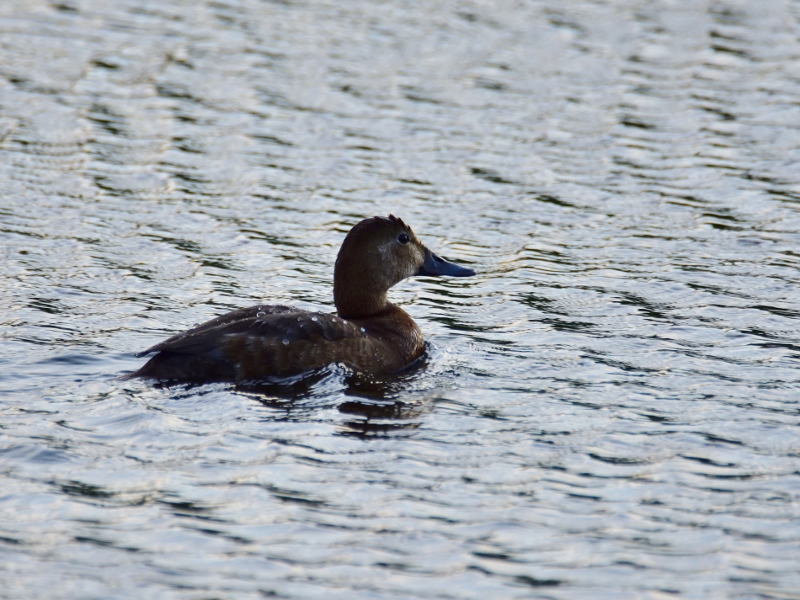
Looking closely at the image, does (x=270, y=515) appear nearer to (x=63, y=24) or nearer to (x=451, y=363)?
(x=451, y=363)

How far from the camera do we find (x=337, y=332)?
7.96 metres

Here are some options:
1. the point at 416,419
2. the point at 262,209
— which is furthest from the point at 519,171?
the point at 416,419

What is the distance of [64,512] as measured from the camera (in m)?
5.75

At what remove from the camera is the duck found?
7.53 meters

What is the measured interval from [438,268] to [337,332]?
1556mm

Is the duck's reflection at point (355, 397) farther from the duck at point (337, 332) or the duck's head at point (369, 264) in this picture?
the duck's head at point (369, 264)

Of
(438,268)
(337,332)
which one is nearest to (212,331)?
(337,332)

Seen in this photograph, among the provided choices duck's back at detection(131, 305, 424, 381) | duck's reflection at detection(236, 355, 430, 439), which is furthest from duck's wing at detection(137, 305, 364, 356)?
duck's reflection at detection(236, 355, 430, 439)

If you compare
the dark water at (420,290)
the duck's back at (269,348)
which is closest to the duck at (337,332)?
the duck's back at (269,348)

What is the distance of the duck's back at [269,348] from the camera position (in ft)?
24.6

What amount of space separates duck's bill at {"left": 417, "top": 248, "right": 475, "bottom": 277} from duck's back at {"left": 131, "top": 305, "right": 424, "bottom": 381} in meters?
1.03

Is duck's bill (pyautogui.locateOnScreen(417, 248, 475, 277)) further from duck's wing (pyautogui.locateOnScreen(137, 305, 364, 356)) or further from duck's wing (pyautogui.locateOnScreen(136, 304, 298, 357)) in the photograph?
duck's wing (pyautogui.locateOnScreen(136, 304, 298, 357))

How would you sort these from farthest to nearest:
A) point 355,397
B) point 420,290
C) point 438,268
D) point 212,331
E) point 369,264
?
point 420,290, point 438,268, point 369,264, point 212,331, point 355,397

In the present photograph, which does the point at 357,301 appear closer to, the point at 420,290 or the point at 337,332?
the point at 337,332
